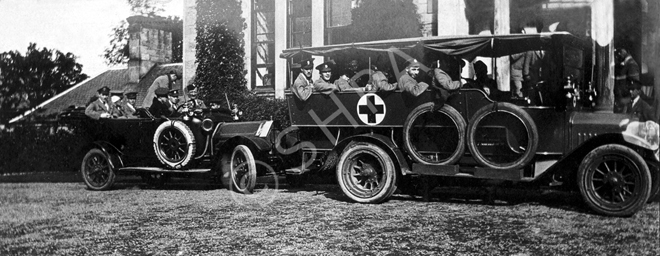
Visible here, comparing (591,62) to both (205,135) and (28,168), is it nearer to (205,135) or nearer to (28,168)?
(205,135)

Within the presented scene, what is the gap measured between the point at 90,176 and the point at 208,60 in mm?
2292

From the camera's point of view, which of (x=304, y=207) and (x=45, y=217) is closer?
(x=45, y=217)

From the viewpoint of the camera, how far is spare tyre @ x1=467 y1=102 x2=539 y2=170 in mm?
4461

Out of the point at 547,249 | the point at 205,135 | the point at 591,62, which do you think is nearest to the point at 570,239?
the point at 547,249

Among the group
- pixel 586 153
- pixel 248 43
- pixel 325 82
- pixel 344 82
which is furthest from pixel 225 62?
pixel 586 153

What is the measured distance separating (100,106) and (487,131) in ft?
10.0

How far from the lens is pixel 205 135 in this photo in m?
6.65

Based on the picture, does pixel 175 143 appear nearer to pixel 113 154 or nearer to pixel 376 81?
pixel 113 154

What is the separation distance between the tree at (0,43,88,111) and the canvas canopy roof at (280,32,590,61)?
2.49 metres

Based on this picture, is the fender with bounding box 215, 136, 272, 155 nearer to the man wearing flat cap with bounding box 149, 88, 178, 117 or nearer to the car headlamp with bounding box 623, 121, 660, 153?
the man wearing flat cap with bounding box 149, 88, 178, 117

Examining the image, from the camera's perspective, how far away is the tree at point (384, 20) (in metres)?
7.04

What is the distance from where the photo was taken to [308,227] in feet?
12.0

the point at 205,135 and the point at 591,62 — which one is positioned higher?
the point at 591,62

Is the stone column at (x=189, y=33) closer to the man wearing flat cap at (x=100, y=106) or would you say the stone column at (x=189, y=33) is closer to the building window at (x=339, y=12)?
the man wearing flat cap at (x=100, y=106)
